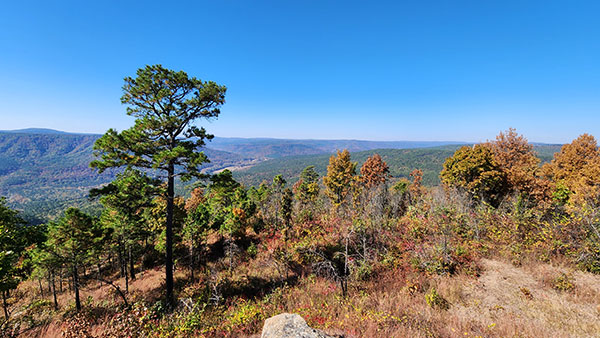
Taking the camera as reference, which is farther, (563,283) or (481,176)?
(481,176)

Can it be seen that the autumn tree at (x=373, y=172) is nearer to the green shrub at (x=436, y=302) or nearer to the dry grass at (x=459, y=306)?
the dry grass at (x=459, y=306)

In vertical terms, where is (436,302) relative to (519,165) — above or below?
below

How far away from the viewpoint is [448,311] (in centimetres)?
746

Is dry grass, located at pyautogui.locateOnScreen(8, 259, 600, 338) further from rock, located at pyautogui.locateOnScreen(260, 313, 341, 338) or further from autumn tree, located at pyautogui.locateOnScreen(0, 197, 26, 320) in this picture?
autumn tree, located at pyautogui.locateOnScreen(0, 197, 26, 320)

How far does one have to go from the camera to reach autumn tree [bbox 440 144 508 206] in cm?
2078

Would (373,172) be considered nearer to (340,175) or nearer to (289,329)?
(340,175)

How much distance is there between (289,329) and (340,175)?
29.4 m

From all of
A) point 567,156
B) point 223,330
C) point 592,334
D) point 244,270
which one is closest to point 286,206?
point 244,270

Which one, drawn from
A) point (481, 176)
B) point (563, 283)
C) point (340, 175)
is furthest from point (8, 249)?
point (481, 176)

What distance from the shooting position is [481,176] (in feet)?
68.2

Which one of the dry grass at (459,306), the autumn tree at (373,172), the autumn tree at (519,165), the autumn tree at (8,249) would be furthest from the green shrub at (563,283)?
the autumn tree at (373,172)

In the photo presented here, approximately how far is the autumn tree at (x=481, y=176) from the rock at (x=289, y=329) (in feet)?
70.5

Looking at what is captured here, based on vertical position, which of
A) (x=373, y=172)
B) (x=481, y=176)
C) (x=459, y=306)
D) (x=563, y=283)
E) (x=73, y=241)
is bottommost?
(x=73, y=241)

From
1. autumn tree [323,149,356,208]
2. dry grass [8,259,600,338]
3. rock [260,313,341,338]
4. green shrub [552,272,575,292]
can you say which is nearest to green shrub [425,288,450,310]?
dry grass [8,259,600,338]
